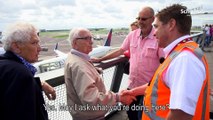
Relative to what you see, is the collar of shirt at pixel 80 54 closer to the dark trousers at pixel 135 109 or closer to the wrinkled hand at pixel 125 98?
the wrinkled hand at pixel 125 98

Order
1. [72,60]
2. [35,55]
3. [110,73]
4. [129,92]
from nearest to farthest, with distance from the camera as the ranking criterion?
[35,55], [72,60], [129,92], [110,73]

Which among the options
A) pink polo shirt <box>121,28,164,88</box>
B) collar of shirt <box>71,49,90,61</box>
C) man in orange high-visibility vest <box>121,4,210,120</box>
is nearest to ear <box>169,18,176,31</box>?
man in orange high-visibility vest <box>121,4,210,120</box>

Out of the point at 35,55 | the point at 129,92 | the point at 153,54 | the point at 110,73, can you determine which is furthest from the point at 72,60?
the point at 110,73

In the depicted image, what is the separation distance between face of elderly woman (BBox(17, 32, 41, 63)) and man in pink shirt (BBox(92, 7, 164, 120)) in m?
1.72

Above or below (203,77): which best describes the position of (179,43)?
above

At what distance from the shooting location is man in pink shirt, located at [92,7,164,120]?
11.3ft

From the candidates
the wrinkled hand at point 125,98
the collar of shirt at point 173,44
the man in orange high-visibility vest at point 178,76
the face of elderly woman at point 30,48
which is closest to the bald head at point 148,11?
the wrinkled hand at point 125,98

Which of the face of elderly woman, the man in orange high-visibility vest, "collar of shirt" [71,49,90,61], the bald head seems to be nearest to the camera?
the man in orange high-visibility vest

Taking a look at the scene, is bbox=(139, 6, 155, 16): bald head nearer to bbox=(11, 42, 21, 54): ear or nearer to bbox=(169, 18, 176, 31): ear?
bbox=(169, 18, 176, 31): ear

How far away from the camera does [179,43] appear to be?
6.15 ft

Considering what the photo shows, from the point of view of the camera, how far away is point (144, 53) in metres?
3.49

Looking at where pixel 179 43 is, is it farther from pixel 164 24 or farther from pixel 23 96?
pixel 23 96

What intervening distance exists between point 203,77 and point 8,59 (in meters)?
1.37

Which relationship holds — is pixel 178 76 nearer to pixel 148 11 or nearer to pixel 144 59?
pixel 144 59
